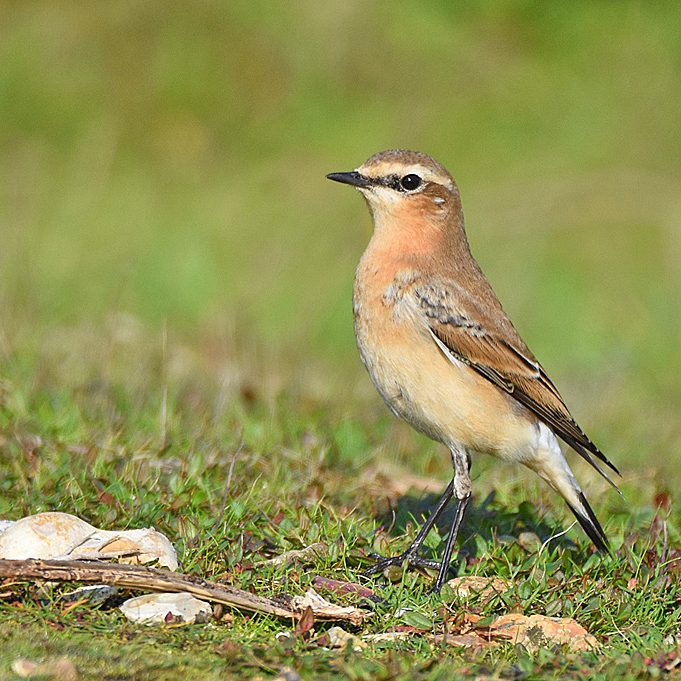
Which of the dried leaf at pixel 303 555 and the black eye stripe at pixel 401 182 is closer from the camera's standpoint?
the dried leaf at pixel 303 555

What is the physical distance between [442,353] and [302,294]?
6636 mm

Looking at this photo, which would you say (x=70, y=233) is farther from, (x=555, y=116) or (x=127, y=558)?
(x=127, y=558)

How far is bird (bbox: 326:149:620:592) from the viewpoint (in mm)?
6496

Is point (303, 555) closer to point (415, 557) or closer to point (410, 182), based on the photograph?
point (415, 557)

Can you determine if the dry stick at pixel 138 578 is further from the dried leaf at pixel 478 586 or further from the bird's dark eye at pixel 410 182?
the bird's dark eye at pixel 410 182

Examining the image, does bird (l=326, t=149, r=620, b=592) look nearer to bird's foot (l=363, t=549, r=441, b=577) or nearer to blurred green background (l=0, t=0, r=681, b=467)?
bird's foot (l=363, t=549, r=441, b=577)

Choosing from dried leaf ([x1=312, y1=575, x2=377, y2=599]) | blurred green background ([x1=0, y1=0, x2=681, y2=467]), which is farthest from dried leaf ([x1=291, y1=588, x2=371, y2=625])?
blurred green background ([x1=0, y1=0, x2=681, y2=467])

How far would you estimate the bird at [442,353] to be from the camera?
650cm

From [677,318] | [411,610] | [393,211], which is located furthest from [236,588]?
[677,318]

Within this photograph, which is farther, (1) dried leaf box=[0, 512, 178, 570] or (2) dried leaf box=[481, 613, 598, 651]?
(1) dried leaf box=[0, 512, 178, 570]

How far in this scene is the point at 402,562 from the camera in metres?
6.16

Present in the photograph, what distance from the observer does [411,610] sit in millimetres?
5715

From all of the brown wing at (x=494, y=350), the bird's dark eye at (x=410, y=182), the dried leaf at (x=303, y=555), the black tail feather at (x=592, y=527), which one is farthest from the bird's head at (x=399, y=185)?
the dried leaf at (x=303, y=555)

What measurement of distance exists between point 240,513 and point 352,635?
1.14 meters
